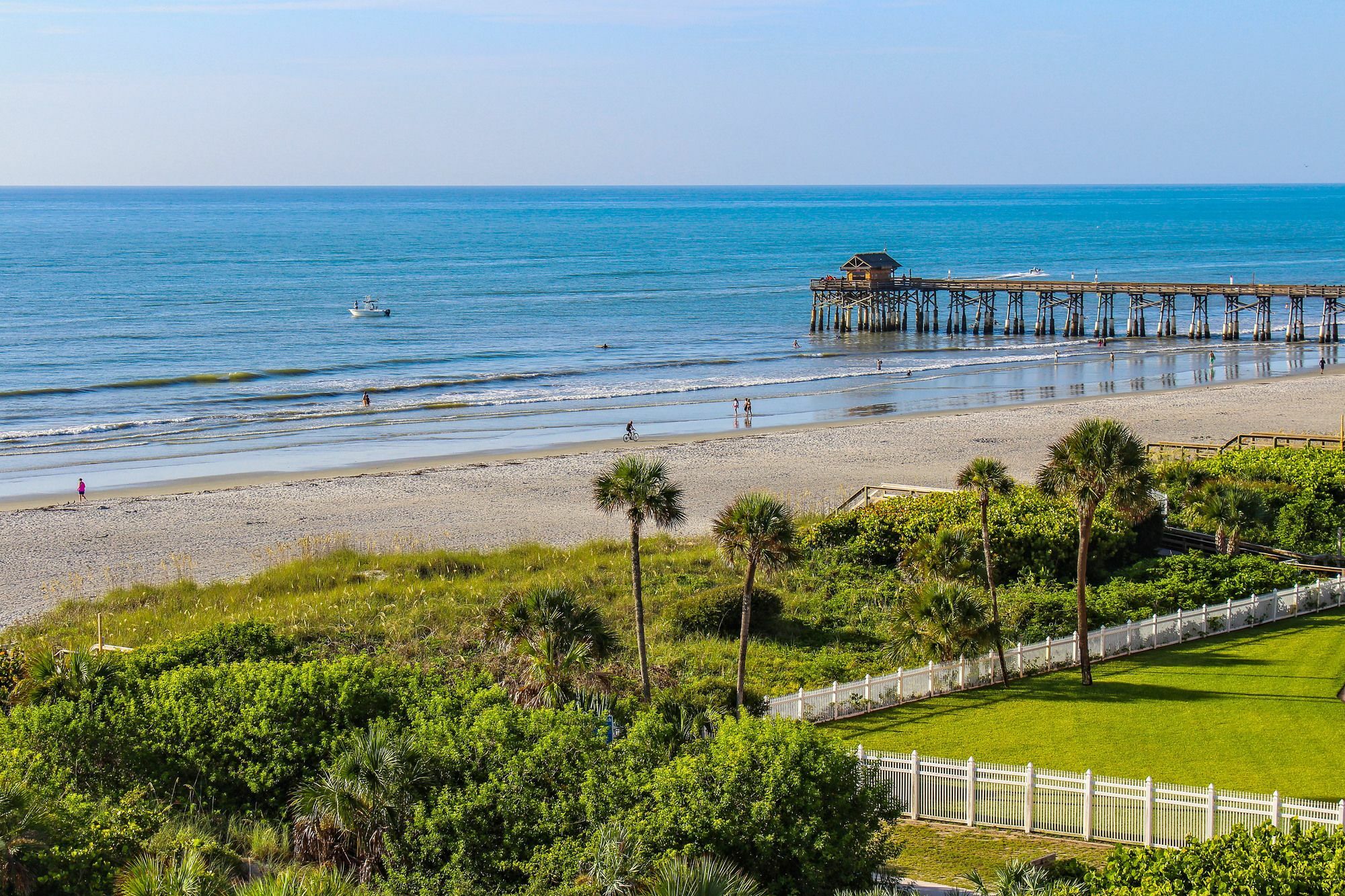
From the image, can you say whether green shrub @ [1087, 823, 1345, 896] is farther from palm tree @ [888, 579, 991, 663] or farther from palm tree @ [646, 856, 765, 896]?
palm tree @ [888, 579, 991, 663]

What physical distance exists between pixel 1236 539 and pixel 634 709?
1850 centimetres

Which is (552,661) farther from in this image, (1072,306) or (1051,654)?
(1072,306)

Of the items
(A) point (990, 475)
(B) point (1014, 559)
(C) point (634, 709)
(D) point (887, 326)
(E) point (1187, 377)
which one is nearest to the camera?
(C) point (634, 709)

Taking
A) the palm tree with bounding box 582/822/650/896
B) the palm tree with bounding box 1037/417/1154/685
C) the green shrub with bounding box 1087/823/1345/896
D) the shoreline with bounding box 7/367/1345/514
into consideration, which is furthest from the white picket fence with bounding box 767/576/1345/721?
the shoreline with bounding box 7/367/1345/514

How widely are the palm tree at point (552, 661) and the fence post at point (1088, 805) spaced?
6.87 meters

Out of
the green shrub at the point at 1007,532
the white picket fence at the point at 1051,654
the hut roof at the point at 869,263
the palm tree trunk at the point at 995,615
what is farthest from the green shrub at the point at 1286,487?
the hut roof at the point at 869,263

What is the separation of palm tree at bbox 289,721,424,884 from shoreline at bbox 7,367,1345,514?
30.4 meters

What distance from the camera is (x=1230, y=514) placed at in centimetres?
3058

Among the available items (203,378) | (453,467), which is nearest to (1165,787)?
(453,467)

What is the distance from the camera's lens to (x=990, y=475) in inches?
1029

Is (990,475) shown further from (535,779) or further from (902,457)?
(902,457)

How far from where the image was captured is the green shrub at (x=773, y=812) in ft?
44.5

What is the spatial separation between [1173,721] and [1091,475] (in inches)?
166

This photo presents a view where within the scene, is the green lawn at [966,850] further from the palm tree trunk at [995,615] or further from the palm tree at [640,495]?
the palm tree trunk at [995,615]
